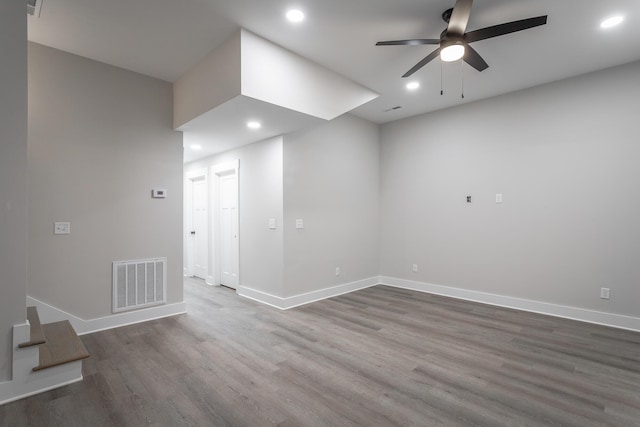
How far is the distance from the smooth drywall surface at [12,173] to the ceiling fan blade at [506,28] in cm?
339

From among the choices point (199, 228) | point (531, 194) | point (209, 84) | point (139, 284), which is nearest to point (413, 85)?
point (531, 194)

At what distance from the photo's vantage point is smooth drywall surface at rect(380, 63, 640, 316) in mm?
3723

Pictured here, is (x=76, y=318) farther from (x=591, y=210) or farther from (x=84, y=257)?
(x=591, y=210)

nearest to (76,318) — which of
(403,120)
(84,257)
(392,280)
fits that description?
(84,257)

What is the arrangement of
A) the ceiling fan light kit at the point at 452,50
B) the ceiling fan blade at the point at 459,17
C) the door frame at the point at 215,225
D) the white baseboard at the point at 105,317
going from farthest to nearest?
the door frame at the point at 215,225 < the white baseboard at the point at 105,317 < the ceiling fan light kit at the point at 452,50 < the ceiling fan blade at the point at 459,17

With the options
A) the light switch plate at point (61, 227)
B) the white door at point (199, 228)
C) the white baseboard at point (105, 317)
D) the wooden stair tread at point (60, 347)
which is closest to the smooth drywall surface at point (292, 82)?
the light switch plate at point (61, 227)

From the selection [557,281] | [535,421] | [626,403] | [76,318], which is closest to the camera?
[535,421]

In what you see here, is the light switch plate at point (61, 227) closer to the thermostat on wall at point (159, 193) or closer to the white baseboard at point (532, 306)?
the thermostat on wall at point (159, 193)

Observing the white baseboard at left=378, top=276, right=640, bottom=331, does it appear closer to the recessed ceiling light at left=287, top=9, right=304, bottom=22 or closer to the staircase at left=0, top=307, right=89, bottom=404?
the recessed ceiling light at left=287, top=9, right=304, bottom=22

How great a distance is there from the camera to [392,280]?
5.87 metres

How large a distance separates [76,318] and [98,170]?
1.65 meters

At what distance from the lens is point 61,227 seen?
337cm

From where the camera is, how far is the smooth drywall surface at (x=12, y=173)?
2229mm

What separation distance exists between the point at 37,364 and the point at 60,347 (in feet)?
1.12
